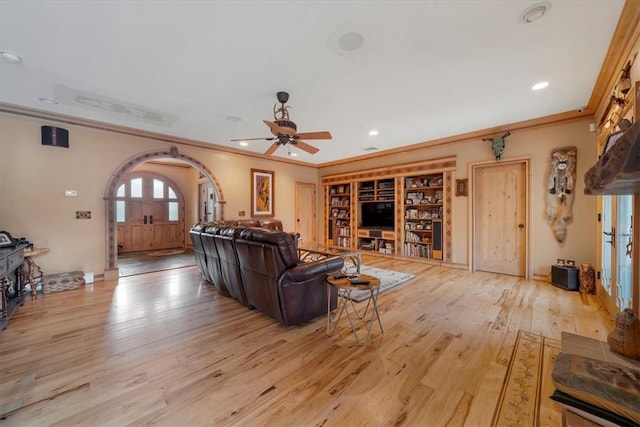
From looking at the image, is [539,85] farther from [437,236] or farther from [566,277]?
[437,236]

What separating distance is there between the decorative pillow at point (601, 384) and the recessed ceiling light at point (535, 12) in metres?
2.35

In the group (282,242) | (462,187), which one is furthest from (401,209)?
(282,242)

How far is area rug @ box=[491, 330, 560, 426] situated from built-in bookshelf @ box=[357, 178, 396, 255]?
3956 mm

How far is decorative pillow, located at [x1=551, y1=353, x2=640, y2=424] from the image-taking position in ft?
3.09

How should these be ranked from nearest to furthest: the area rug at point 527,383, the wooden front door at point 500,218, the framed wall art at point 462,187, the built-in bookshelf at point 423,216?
the area rug at point 527,383
the wooden front door at point 500,218
the framed wall art at point 462,187
the built-in bookshelf at point 423,216

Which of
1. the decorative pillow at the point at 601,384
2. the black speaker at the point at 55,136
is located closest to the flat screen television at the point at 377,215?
the decorative pillow at the point at 601,384

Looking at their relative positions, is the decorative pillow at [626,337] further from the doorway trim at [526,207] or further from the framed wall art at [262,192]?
the framed wall art at [262,192]

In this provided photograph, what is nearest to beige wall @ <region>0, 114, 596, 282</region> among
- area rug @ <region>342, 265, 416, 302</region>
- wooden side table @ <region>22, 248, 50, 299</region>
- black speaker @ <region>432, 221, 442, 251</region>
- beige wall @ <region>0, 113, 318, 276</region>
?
beige wall @ <region>0, 113, 318, 276</region>

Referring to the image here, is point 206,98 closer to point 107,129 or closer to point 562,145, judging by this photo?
point 107,129

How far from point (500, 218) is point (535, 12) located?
3714 millimetres

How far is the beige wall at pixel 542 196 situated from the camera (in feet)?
12.8

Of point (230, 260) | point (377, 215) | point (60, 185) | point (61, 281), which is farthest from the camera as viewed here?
point (377, 215)

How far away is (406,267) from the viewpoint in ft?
17.4

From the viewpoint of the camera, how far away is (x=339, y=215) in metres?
7.73
